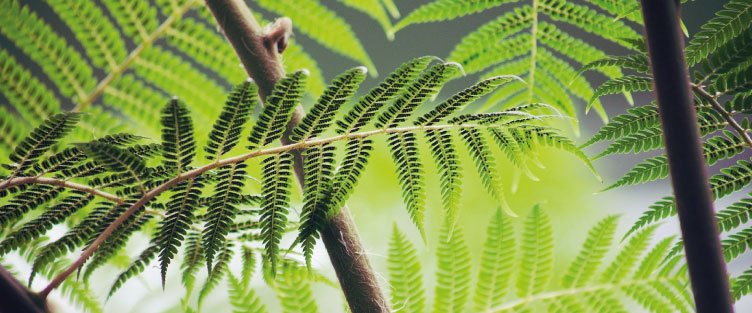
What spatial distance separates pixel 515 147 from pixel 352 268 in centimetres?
23

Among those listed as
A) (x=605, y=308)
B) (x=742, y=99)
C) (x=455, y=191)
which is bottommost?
(x=605, y=308)

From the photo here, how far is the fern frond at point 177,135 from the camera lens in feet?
1.62

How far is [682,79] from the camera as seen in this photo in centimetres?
38

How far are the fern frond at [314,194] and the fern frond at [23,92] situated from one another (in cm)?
41

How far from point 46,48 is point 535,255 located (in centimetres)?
83

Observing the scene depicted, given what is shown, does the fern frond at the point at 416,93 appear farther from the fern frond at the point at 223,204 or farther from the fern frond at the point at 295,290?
the fern frond at the point at 295,290

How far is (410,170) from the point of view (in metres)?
0.60

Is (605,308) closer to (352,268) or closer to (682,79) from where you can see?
(352,268)

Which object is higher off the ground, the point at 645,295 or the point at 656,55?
the point at 656,55

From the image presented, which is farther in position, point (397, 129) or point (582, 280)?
point (582, 280)

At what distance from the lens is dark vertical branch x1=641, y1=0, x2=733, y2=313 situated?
38 centimetres

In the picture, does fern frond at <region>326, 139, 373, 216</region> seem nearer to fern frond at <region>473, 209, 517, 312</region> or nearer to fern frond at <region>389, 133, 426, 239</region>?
fern frond at <region>389, 133, 426, 239</region>

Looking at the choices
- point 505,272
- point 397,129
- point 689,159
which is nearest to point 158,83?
point 397,129

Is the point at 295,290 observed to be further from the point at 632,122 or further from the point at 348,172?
the point at 632,122
